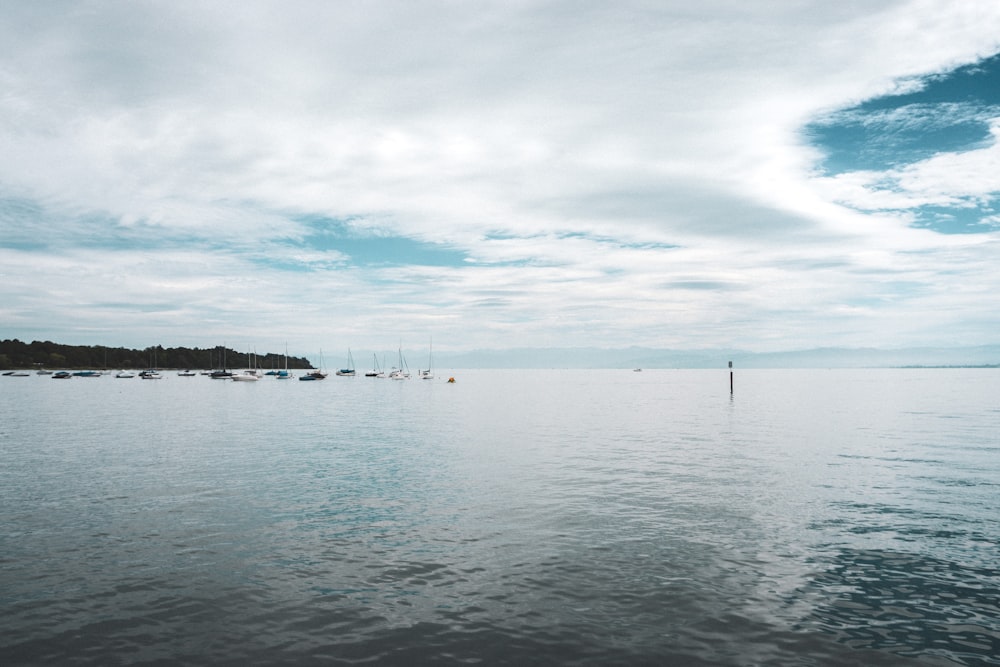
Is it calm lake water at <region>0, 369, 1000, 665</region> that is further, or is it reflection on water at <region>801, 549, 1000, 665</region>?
calm lake water at <region>0, 369, 1000, 665</region>

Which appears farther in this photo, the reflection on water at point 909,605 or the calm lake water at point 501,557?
the calm lake water at point 501,557

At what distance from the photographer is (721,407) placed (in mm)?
108688

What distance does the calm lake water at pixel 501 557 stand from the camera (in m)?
15.2

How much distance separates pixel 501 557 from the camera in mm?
21891

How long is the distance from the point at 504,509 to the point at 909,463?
3030 centimetres

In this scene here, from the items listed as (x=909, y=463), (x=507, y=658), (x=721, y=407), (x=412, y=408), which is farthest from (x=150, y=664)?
(x=721, y=407)

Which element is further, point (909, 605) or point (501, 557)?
point (501, 557)

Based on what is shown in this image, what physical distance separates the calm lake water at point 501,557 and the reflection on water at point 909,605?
8 centimetres

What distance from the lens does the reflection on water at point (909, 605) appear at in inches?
592

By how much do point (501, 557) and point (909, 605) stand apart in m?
11.6

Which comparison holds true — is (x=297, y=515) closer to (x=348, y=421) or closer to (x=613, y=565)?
(x=613, y=565)

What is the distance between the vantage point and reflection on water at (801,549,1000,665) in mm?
15039

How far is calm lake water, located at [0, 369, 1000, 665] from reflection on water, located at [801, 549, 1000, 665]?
8cm

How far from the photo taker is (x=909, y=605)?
1738 cm
